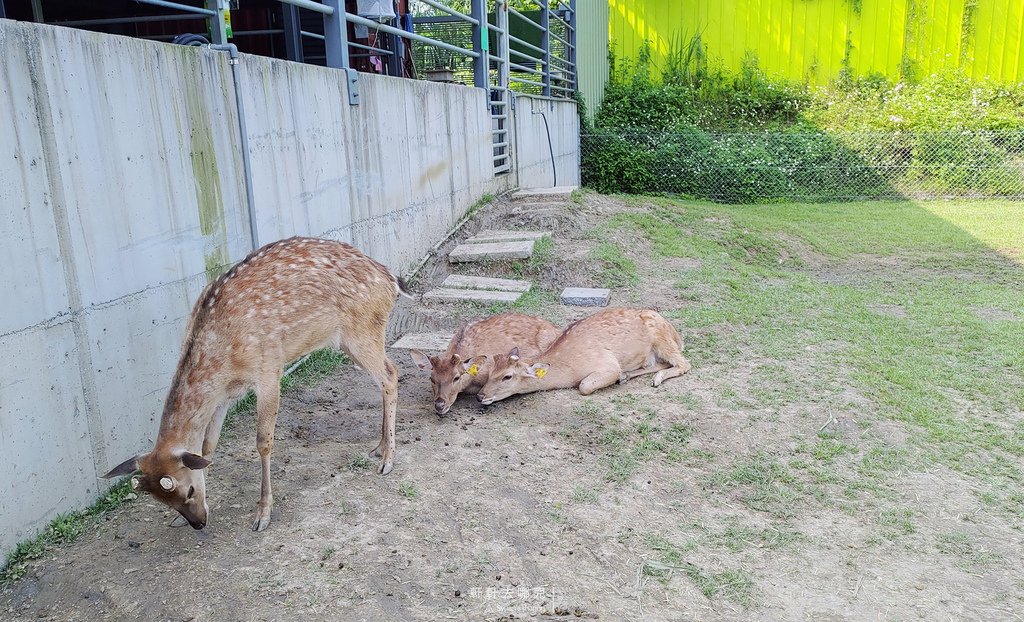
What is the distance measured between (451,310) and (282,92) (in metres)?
2.44

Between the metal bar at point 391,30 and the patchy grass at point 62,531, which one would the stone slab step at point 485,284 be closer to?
the metal bar at point 391,30

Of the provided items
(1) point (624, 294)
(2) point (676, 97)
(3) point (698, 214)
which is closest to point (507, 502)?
(1) point (624, 294)

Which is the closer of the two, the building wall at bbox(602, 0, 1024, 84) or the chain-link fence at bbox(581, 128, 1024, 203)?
the chain-link fence at bbox(581, 128, 1024, 203)

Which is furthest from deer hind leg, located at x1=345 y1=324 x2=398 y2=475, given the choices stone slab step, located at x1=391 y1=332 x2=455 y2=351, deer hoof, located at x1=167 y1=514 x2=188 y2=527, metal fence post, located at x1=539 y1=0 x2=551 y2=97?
metal fence post, located at x1=539 y1=0 x2=551 y2=97

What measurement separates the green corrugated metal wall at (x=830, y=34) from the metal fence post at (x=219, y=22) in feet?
39.3

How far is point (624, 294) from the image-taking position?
7.61 meters

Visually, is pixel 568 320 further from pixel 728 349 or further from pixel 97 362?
pixel 97 362

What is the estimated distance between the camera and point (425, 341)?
20.8 ft

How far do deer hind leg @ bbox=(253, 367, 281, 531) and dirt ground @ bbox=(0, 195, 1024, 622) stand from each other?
0.09 meters

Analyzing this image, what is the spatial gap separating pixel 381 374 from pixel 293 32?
18.7 ft

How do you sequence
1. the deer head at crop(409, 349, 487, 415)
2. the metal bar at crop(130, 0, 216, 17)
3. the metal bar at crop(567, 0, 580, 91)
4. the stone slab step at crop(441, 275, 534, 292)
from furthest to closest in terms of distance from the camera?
the metal bar at crop(567, 0, 580, 91) → the stone slab step at crop(441, 275, 534, 292) → the deer head at crop(409, 349, 487, 415) → the metal bar at crop(130, 0, 216, 17)

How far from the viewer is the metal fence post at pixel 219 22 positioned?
4781 mm

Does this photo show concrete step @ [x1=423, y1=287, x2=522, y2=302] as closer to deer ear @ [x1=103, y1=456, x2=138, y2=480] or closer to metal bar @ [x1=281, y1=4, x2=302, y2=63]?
metal bar @ [x1=281, y1=4, x2=302, y2=63]

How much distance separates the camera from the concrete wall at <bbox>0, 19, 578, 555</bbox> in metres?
Answer: 3.33
